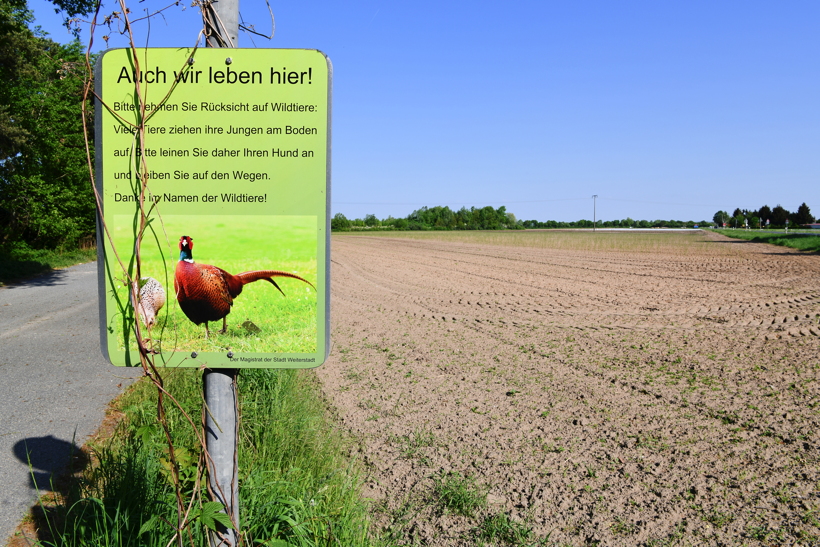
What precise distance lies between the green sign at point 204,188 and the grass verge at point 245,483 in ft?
1.27

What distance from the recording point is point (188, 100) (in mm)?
1987

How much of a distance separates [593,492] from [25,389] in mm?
5598

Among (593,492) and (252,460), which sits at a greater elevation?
(252,460)

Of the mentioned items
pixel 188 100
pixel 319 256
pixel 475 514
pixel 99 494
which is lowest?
pixel 475 514

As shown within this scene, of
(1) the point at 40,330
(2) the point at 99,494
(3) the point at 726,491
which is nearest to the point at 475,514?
(3) the point at 726,491

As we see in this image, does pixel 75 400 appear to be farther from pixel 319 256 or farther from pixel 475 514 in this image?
pixel 319 256

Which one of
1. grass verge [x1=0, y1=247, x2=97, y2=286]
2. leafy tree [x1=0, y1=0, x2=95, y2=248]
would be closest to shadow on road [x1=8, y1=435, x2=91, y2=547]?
grass verge [x1=0, y1=247, x2=97, y2=286]

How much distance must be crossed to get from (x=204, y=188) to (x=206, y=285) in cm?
33

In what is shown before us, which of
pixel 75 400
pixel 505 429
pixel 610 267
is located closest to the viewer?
pixel 505 429

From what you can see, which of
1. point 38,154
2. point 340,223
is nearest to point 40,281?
point 38,154

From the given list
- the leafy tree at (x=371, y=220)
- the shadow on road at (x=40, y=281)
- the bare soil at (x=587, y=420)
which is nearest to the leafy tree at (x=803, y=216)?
the leafy tree at (x=371, y=220)

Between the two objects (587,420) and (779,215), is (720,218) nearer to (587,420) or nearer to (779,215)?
(779,215)

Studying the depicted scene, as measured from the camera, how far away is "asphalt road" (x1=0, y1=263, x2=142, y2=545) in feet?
13.2

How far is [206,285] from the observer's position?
2.08 meters
